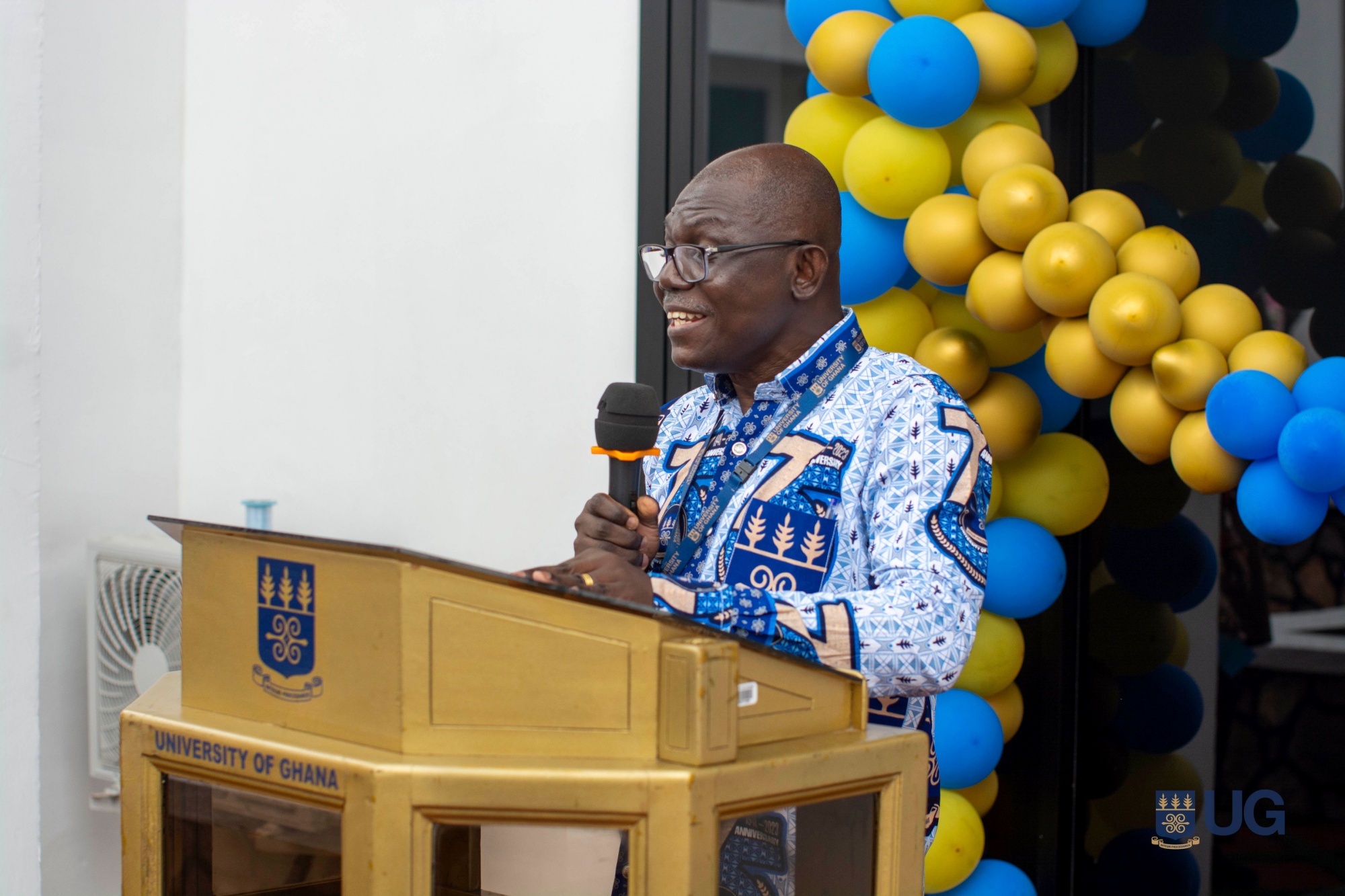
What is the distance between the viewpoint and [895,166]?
2248 mm

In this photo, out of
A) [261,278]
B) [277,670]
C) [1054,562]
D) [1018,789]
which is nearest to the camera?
[277,670]

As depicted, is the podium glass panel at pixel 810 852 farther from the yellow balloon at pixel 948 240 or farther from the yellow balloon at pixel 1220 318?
the yellow balloon at pixel 948 240

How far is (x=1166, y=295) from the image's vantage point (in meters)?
1.93

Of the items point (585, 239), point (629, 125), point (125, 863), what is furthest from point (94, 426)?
point (125, 863)

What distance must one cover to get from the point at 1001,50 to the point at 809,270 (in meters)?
0.79

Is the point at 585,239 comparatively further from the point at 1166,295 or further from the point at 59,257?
the point at 1166,295

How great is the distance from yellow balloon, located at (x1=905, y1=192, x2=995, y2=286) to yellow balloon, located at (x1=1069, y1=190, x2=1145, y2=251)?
0.16 metres

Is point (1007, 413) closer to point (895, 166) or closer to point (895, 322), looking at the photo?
point (895, 322)

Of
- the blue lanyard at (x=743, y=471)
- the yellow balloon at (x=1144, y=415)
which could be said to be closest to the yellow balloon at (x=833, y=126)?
the yellow balloon at (x=1144, y=415)

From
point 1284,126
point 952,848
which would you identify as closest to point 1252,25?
point 1284,126

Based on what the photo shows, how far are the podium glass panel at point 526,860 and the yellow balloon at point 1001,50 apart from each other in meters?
1.71

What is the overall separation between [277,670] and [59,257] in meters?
2.59

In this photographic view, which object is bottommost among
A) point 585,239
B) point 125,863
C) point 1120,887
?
point 1120,887

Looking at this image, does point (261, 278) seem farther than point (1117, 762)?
Yes
